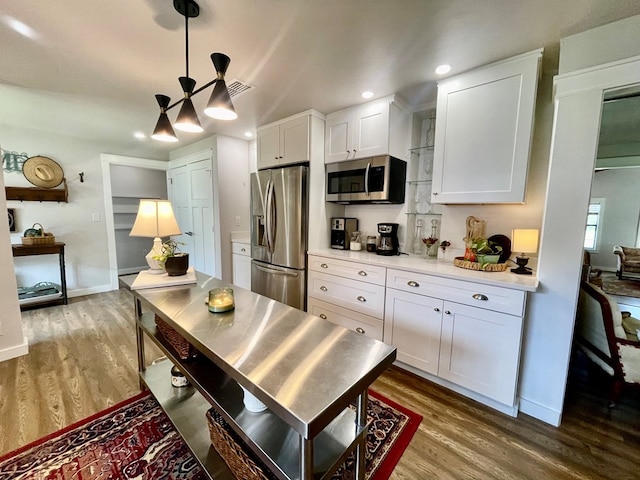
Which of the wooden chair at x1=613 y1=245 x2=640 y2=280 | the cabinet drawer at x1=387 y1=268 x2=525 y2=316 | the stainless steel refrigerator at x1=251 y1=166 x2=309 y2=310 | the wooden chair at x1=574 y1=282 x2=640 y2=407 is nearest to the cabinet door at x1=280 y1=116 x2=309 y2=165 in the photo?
the stainless steel refrigerator at x1=251 y1=166 x2=309 y2=310

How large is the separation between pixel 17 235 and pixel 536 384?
19.3ft

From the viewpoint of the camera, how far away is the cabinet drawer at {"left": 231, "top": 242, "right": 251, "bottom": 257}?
3.62 m

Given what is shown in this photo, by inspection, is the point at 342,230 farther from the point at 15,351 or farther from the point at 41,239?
the point at 41,239

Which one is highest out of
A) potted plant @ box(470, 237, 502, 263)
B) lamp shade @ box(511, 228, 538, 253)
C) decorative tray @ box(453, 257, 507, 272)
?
lamp shade @ box(511, 228, 538, 253)

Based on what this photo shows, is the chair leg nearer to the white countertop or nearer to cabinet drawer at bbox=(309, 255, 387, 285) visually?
the white countertop

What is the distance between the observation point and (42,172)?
360 centimetres

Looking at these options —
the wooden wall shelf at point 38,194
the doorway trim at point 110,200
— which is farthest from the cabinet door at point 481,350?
the wooden wall shelf at point 38,194

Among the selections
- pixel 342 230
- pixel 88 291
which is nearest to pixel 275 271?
pixel 342 230

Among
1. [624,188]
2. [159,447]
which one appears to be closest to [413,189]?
[624,188]

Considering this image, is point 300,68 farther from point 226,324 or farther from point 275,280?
point 275,280

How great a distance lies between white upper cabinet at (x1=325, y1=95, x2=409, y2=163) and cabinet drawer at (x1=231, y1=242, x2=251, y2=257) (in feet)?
5.45

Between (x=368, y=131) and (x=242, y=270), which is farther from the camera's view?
(x=242, y=270)

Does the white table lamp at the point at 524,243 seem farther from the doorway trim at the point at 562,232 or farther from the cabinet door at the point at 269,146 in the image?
the cabinet door at the point at 269,146

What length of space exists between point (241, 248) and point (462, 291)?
2883 millimetres
